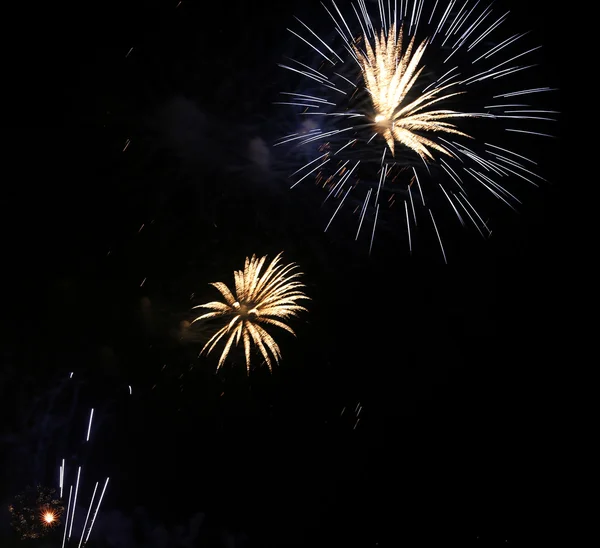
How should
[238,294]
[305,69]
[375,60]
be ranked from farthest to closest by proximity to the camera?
1. [238,294]
2. [305,69]
3. [375,60]

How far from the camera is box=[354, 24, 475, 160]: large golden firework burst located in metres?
7.27

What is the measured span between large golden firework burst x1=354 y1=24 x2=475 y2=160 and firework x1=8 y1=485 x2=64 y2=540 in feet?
45.6

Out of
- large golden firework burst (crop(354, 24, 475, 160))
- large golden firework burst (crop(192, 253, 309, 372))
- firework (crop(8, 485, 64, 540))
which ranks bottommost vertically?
firework (crop(8, 485, 64, 540))

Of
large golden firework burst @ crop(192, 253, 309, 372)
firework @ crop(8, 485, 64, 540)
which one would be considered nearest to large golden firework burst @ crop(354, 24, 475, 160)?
large golden firework burst @ crop(192, 253, 309, 372)

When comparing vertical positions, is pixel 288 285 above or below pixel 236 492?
above

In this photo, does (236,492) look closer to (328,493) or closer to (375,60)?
(328,493)

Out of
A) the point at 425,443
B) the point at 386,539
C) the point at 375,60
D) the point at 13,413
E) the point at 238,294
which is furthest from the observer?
the point at 386,539

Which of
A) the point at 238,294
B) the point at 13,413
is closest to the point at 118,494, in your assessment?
the point at 13,413

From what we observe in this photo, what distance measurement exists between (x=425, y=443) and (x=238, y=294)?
11145 millimetres

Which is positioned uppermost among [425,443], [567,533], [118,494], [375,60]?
[375,60]

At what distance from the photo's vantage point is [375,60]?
7.47m

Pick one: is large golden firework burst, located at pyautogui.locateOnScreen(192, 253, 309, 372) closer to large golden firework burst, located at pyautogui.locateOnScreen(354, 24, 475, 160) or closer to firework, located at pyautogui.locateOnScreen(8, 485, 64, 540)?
large golden firework burst, located at pyautogui.locateOnScreen(354, 24, 475, 160)

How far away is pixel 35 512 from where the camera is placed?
550 inches

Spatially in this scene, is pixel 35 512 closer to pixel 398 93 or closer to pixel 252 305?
pixel 252 305
